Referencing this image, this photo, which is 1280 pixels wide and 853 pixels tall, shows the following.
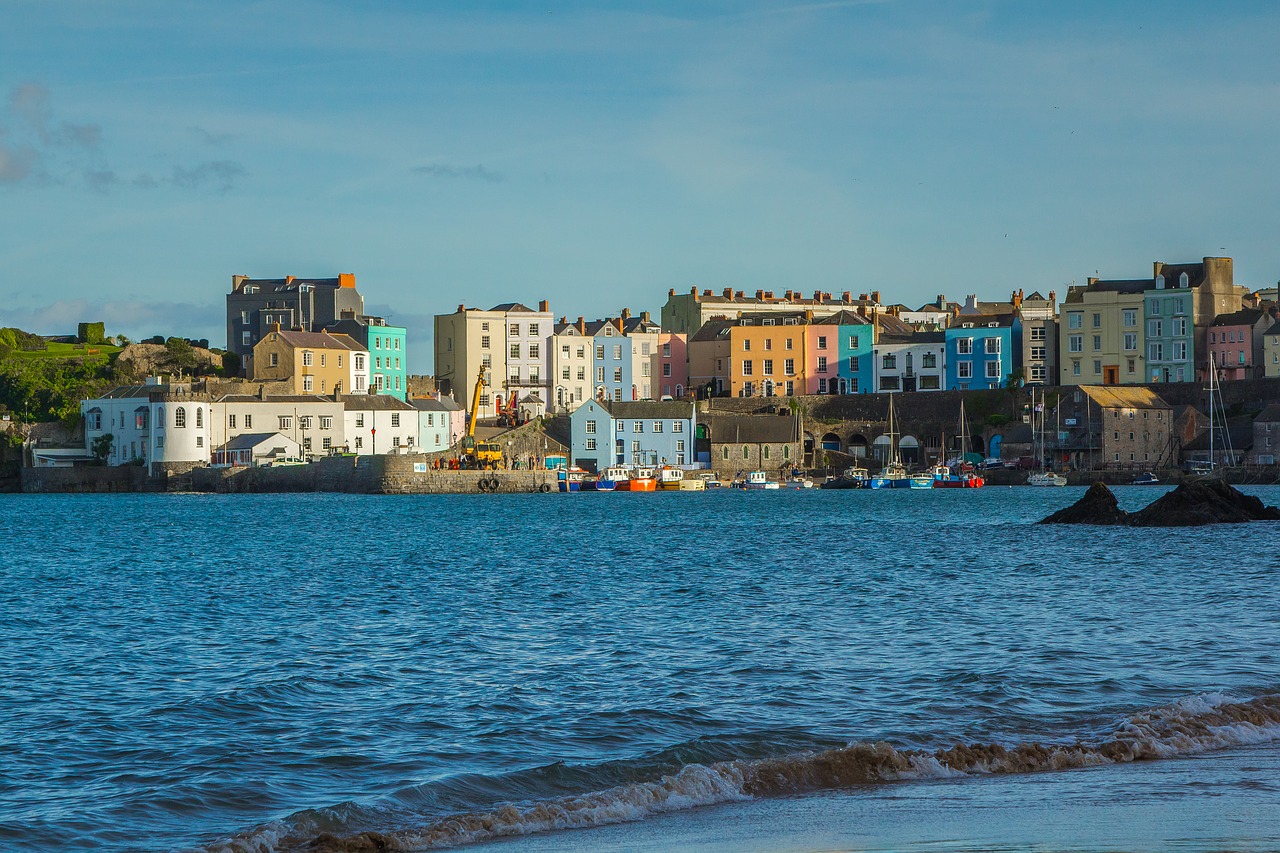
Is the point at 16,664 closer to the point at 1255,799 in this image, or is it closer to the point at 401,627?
the point at 401,627

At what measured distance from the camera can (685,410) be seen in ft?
303

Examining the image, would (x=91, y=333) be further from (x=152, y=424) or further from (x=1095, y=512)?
(x=1095, y=512)

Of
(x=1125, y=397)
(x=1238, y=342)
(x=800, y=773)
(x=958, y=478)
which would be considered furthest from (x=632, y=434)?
(x=800, y=773)

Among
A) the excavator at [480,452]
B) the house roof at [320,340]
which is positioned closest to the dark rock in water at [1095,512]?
the excavator at [480,452]

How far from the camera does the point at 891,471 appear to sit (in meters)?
90.2

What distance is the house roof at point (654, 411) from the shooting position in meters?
92.1

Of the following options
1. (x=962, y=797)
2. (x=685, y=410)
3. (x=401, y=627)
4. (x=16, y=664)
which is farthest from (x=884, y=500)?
(x=962, y=797)

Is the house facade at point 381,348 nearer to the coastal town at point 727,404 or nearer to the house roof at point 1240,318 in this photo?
the coastal town at point 727,404

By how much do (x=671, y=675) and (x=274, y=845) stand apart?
735 centimetres

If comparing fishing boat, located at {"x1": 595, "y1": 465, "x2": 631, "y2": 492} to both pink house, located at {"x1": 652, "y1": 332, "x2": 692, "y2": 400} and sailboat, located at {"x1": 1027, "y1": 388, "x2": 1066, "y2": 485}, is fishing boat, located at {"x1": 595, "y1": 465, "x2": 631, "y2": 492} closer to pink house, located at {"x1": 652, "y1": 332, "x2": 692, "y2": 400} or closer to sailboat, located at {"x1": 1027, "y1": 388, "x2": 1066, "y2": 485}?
pink house, located at {"x1": 652, "y1": 332, "x2": 692, "y2": 400}

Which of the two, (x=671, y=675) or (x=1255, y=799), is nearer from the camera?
(x=1255, y=799)

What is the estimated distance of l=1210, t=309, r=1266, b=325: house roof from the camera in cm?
9125

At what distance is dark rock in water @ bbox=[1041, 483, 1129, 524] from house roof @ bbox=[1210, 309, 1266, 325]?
46.6 meters

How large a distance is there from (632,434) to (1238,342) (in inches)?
1472
